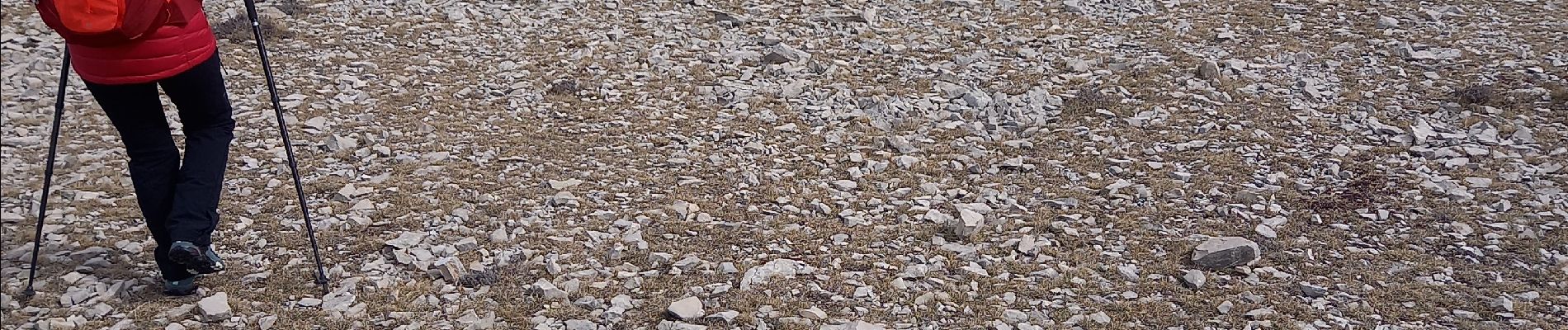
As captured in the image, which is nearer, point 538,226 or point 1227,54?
point 538,226

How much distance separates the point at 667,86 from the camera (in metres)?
11.5

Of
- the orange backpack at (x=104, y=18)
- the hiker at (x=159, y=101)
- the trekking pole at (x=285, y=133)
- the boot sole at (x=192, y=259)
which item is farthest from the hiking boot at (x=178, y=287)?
the orange backpack at (x=104, y=18)

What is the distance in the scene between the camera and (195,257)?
6281mm

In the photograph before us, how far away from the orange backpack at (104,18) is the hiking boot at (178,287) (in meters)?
1.49

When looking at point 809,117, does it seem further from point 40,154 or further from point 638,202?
point 40,154

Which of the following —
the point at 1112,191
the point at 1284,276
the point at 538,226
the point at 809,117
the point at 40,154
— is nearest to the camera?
the point at 1284,276

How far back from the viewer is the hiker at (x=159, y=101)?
5621 millimetres

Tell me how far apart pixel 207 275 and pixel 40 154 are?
3.81m

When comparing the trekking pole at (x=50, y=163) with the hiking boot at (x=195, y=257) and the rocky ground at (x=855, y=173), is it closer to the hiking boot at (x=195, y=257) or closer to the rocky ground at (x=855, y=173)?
the rocky ground at (x=855, y=173)

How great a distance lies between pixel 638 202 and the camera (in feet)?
27.7

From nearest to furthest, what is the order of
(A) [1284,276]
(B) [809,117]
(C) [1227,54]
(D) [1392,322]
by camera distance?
1. (D) [1392,322]
2. (A) [1284,276]
3. (B) [809,117]
4. (C) [1227,54]

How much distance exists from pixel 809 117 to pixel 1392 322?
5.24 meters

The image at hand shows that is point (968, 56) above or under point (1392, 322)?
under

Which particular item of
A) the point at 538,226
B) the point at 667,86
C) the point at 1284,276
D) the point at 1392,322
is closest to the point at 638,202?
the point at 538,226
